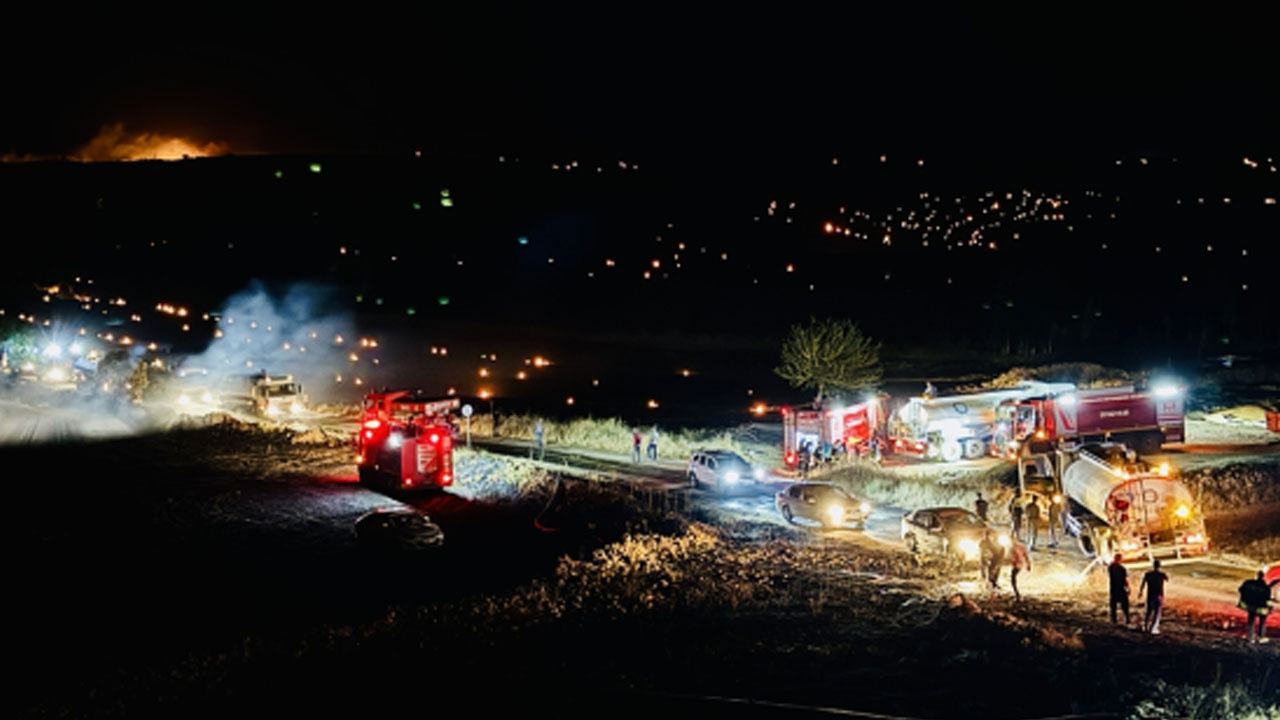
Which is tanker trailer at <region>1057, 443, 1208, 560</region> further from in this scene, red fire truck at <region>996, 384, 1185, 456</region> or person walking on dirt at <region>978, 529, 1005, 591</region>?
red fire truck at <region>996, 384, 1185, 456</region>

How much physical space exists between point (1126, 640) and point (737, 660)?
22.0 ft

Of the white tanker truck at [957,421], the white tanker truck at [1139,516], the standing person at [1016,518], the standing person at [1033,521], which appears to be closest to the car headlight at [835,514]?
the standing person at [1016,518]

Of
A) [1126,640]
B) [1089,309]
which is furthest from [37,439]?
[1089,309]

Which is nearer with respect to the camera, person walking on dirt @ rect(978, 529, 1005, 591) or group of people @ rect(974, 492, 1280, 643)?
group of people @ rect(974, 492, 1280, 643)

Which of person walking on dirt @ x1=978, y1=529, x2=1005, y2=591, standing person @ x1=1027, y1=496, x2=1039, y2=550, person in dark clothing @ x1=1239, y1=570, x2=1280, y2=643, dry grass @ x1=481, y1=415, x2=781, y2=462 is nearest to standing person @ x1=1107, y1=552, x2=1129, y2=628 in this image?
person in dark clothing @ x1=1239, y1=570, x2=1280, y2=643

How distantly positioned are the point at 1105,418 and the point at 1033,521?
12.8 m

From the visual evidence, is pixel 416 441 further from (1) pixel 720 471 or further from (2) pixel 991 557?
(2) pixel 991 557

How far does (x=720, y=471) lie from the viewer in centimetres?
3419

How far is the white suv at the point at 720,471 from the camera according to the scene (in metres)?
34.1

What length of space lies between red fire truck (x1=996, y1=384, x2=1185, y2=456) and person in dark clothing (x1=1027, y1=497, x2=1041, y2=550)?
34.1ft

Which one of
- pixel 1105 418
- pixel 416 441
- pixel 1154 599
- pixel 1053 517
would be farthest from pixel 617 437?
pixel 1154 599

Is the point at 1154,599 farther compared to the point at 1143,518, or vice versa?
the point at 1143,518

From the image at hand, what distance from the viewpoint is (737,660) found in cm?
1645

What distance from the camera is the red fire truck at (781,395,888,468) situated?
1478 inches
